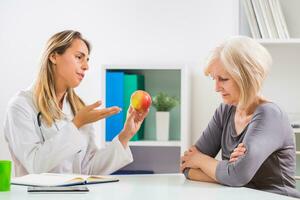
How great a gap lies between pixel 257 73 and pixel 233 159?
13.9 inches

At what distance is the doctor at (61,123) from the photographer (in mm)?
2605

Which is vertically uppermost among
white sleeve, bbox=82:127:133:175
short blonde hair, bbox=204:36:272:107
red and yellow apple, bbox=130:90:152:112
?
short blonde hair, bbox=204:36:272:107

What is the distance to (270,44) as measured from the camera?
343 cm

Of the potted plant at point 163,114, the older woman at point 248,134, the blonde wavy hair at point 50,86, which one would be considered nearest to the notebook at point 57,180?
the older woman at point 248,134

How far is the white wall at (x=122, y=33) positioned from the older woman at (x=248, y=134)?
1.34 m

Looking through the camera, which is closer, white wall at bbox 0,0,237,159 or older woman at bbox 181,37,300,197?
older woman at bbox 181,37,300,197

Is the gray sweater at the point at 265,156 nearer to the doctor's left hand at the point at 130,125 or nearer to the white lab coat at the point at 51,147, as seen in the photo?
the doctor's left hand at the point at 130,125

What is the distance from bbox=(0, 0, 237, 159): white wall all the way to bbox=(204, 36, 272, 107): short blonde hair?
1.35 meters

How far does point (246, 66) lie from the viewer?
2.33 meters

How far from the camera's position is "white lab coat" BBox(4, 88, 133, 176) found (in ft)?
8.52

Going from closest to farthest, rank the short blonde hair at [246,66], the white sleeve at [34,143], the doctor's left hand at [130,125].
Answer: the short blonde hair at [246,66] < the white sleeve at [34,143] < the doctor's left hand at [130,125]

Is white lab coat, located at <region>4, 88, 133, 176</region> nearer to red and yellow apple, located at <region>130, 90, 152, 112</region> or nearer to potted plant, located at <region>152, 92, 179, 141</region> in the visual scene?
red and yellow apple, located at <region>130, 90, 152, 112</region>

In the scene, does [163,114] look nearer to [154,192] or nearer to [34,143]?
[34,143]

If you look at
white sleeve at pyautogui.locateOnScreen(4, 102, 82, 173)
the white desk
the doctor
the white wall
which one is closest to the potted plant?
the white wall
